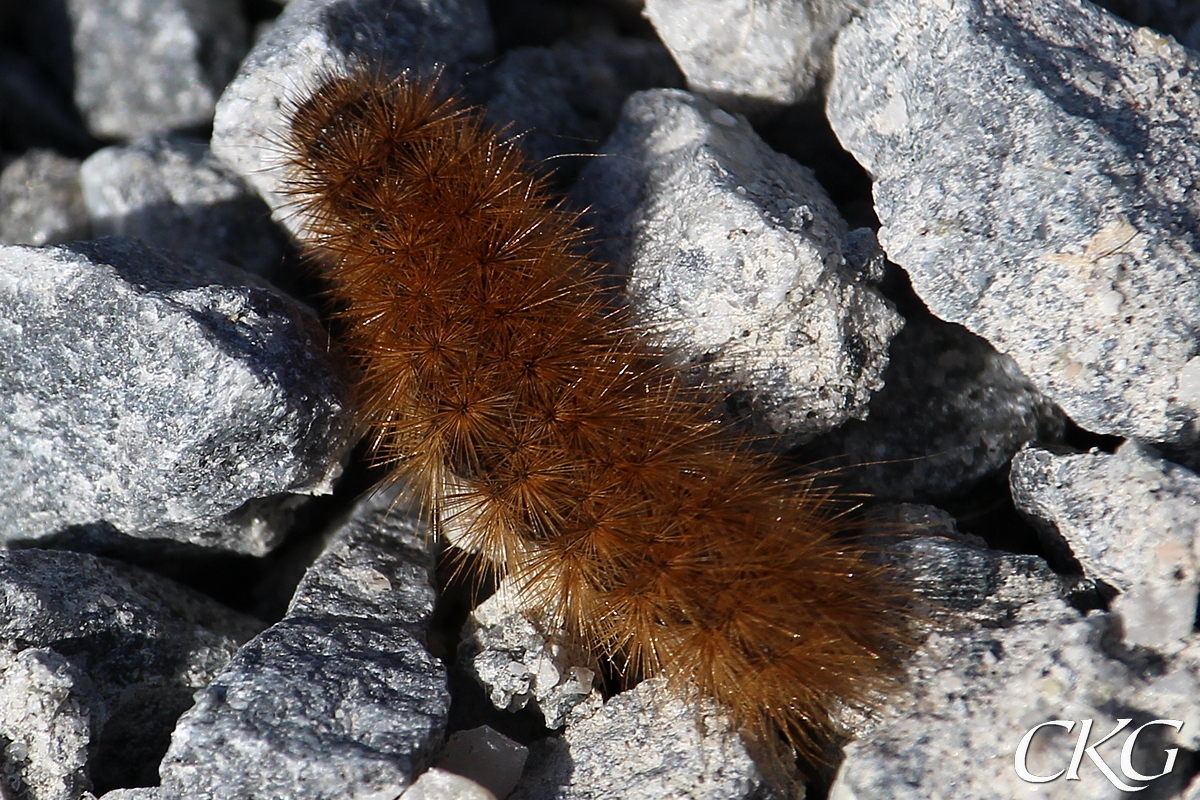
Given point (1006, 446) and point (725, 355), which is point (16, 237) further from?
point (1006, 446)

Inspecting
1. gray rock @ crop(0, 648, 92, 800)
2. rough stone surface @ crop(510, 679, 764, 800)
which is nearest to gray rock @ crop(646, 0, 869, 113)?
rough stone surface @ crop(510, 679, 764, 800)

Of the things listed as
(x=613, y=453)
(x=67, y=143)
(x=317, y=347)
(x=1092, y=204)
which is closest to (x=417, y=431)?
(x=317, y=347)

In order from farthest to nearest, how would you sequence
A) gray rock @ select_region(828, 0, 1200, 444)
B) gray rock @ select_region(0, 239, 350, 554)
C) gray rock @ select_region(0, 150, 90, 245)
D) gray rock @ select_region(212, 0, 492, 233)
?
1. gray rock @ select_region(0, 150, 90, 245)
2. gray rock @ select_region(212, 0, 492, 233)
3. gray rock @ select_region(0, 239, 350, 554)
4. gray rock @ select_region(828, 0, 1200, 444)

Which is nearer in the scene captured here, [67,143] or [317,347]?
[317,347]

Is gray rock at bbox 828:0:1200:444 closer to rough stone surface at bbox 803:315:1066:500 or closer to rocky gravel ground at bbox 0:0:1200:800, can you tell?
rocky gravel ground at bbox 0:0:1200:800

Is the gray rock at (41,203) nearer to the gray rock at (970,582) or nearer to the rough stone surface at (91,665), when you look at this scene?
the rough stone surface at (91,665)

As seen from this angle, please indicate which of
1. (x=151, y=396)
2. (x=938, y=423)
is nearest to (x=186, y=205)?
(x=151, y=396)
